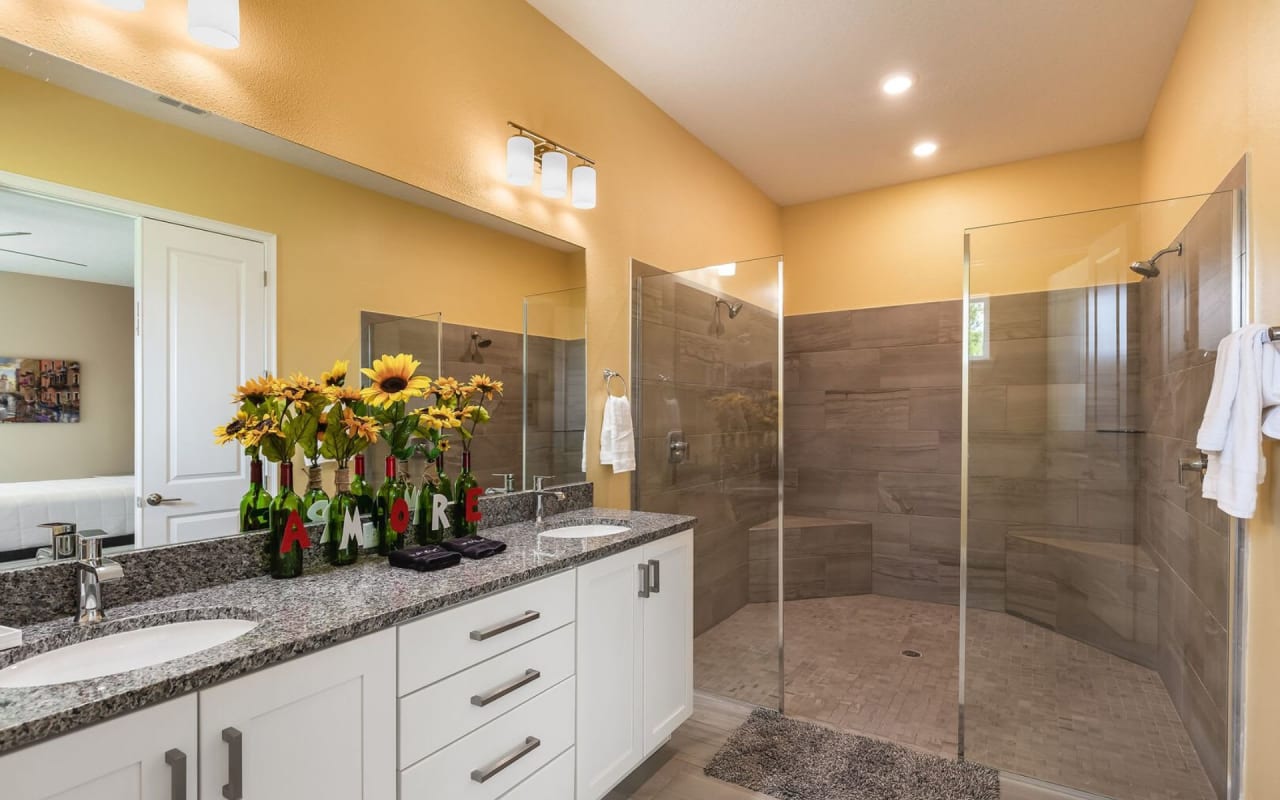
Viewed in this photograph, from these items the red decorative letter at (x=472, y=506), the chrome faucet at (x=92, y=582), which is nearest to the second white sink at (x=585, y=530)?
the red decorative letter at (x=472, y=506)

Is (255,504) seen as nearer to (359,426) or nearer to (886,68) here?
(359,426)

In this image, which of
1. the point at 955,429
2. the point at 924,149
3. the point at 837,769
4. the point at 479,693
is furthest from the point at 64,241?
the point at 955,429

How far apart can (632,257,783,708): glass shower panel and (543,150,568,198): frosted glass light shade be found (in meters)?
0.70

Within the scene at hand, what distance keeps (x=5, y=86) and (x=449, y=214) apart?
43.1 inches

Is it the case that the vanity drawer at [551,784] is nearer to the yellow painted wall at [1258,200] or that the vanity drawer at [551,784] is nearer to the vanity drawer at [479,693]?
the vanity drawer at [479,693]

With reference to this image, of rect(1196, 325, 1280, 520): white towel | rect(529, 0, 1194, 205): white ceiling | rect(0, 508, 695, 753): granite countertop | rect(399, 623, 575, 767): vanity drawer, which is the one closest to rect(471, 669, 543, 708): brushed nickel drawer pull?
rect(399, 623, 575, 767): vanity drawer

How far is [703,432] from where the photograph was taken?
9.89ft

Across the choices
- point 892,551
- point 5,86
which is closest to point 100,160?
point 5,86

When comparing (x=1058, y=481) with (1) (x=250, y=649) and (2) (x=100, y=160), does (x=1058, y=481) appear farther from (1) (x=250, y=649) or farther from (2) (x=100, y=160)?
(2) (x=100, y=160)

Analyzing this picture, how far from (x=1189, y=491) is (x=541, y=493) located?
2245 millimetres

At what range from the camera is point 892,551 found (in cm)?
430

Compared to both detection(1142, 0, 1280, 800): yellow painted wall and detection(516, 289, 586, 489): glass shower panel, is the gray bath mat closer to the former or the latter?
detection(1142, 0, 1280, 800): yellow painted wall

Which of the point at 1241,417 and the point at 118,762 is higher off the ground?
the point at 1241,417

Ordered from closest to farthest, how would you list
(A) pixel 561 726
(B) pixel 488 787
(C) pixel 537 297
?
(B) pixel 488 787 < (A) pixel 561 726 < (C) pixel 537 297
